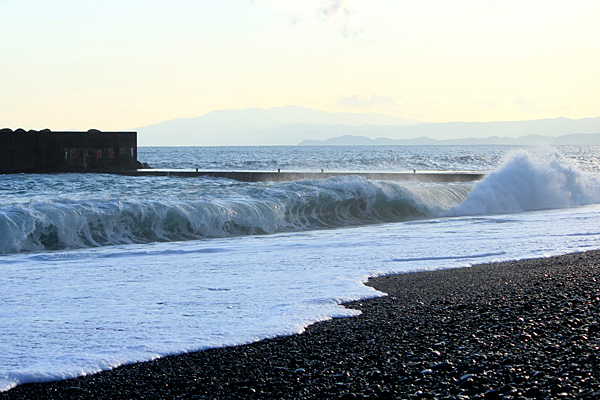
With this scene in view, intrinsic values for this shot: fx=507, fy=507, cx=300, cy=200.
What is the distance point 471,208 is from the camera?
1496 centimetres

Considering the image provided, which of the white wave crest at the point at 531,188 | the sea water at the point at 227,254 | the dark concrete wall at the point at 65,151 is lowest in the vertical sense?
the sea water at the point at 227,254

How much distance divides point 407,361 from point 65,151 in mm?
31792

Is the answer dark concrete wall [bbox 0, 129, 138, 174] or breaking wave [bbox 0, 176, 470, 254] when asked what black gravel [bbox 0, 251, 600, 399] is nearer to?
breaking wave [bbox 0, 176, 470, 254]

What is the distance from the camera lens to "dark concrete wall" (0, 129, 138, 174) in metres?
30.1

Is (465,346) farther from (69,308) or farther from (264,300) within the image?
(69,308)

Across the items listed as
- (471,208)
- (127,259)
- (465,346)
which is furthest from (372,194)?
(465,346)

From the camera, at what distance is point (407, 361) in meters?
3.07

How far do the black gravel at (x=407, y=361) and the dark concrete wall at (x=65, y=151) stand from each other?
1190 inches

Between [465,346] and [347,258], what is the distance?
392cm

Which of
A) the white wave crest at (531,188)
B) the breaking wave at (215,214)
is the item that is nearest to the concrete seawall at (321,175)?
the white wave crest at (531,188)

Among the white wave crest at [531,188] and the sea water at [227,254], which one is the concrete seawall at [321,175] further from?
the sea water at [227,254]

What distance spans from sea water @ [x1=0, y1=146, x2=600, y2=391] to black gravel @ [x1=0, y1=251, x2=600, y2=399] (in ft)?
0.91

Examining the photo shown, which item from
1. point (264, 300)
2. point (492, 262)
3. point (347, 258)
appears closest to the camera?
point (264, 300)

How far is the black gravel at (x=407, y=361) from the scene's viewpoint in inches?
106
